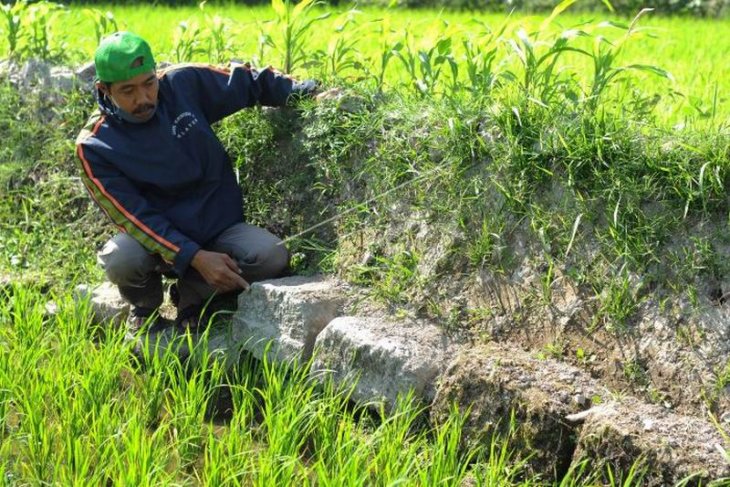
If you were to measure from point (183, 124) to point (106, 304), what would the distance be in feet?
2.45

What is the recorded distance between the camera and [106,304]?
414cm

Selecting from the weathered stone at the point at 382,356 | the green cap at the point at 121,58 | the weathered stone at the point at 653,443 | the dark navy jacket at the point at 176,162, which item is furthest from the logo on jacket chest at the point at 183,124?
the weathered stone at the point at 653,443

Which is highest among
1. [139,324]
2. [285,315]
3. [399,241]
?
[399,241]

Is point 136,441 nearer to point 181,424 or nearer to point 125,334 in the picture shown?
point 181,424

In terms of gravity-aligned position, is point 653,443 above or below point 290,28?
below

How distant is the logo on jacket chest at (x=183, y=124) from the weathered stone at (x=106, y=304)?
66 cm

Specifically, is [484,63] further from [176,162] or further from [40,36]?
[40,36]

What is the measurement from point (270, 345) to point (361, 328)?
1.00 ft

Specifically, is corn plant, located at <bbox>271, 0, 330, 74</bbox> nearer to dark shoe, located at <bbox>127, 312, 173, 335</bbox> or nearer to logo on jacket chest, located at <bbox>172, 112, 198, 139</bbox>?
logo on jacket chest, located at <bbox>172, 112, 198, 139</bbox>

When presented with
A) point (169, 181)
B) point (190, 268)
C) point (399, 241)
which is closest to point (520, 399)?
point (399, 241)

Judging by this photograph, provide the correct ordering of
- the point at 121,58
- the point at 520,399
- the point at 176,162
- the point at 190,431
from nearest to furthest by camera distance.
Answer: the point at 520,399, the point at 190,431, the point at 121,58, the point at 176,162

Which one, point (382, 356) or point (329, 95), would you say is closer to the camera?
point (382, 356)

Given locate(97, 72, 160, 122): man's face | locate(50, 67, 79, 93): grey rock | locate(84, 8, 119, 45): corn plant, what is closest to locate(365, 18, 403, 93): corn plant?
locate(97, 72, 160, 122): man's face

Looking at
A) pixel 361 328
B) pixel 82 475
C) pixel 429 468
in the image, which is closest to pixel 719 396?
pixel 429 468
